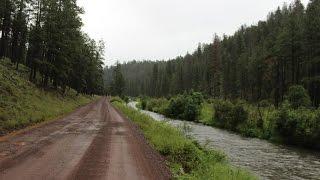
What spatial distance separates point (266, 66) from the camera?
88.6 meters

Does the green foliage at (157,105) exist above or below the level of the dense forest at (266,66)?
below

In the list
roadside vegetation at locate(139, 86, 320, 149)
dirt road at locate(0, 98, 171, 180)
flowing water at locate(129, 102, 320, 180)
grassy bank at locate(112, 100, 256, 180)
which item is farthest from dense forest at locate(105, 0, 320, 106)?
dirt road at locate(0, 98, 171, 180)

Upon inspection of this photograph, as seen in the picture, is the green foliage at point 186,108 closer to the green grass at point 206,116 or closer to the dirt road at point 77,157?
the green grass at point 206,116

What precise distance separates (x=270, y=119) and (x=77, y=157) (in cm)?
2549

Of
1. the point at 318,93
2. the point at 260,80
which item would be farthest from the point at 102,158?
the point at 260,80

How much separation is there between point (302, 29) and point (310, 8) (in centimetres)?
477

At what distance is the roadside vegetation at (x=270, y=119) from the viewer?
31.4 m

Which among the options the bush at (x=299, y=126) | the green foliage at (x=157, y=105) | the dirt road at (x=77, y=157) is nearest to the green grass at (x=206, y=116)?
the bush at (x=299, y=126)

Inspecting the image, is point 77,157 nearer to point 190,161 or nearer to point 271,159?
point 190,161

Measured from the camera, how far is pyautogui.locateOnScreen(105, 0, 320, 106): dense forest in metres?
65.2

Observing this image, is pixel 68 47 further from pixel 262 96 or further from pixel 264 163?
pixel 262 96

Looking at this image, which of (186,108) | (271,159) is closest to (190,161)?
(271,159)

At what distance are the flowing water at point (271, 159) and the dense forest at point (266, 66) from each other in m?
34.9

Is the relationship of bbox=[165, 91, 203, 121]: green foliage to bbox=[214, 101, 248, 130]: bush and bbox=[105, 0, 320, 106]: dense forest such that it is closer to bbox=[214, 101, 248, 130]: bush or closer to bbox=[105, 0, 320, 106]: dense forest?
bbox=[214, 101, 248, 130]: bush
